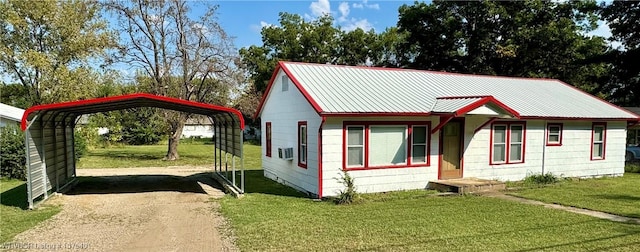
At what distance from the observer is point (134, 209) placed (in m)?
8.78

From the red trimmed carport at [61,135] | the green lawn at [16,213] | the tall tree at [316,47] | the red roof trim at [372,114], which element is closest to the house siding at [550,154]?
the red roof trim at [372,114]

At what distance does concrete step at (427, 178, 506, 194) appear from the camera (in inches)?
400

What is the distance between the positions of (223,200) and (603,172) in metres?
13.2

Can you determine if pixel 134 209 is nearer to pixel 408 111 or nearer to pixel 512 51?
pixel 408 111

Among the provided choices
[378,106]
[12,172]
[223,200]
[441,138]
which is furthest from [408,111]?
[12,172]

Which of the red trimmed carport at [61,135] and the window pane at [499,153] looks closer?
the red trimmed carport at [61,135]

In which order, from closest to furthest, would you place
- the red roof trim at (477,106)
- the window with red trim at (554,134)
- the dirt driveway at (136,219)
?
1. the dirt driveway at (136,219)
2. the red roof trim at (477,106)
3. the window with red trim at (554,134)

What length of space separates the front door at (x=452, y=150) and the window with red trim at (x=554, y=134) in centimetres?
364

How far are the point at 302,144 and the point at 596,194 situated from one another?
7818 mm

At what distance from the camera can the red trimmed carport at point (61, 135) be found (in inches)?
332

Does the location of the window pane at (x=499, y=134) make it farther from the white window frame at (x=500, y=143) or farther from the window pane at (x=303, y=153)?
the window pane at (x=303, y=153)

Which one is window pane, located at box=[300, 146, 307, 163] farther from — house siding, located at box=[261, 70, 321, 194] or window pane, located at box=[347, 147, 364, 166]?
window pane, located at box=[347, 147, 364, 166]

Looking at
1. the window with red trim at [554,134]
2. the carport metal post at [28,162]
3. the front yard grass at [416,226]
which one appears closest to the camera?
the front yard grass at [416,226]

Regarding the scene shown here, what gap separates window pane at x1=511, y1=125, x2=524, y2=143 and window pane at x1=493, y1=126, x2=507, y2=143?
0.32 m
